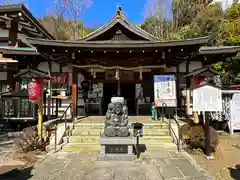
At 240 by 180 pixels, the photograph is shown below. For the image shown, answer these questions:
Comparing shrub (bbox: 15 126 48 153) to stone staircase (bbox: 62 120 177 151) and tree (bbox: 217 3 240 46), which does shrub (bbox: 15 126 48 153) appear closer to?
stone staircase (bbox: 62 120 177 151)

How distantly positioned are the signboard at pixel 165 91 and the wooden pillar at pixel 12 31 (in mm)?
8935

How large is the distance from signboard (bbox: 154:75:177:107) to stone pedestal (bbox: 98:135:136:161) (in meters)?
4.34

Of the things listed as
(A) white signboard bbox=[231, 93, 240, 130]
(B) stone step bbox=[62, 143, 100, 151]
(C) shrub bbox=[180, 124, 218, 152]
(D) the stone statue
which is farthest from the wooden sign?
(D) the stone statue

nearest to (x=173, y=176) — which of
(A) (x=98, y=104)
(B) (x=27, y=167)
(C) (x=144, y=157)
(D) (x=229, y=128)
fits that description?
(C) (x=144, y=157)

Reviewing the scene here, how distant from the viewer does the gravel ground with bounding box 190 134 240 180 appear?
5.42 m

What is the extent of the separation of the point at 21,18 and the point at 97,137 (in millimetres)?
9216

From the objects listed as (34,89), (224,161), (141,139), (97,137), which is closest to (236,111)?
(224,161)

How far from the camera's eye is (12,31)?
13578 mm

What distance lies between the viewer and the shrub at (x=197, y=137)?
24.0 feet

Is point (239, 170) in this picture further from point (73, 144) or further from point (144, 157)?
point (73, 144)

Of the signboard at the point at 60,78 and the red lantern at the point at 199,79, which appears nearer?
the red lantern at the point at 199,79

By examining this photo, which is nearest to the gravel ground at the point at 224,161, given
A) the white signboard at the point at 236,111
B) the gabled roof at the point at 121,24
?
the white signboard at the point at 236,111

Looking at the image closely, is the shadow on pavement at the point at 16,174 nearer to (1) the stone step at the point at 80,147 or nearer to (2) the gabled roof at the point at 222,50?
(1) the stone step at the point at 80,147

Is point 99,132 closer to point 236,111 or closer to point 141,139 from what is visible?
point 141,139
